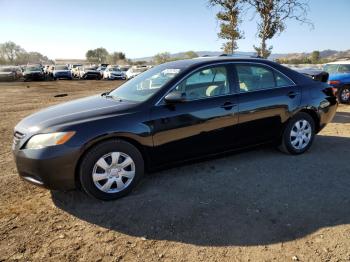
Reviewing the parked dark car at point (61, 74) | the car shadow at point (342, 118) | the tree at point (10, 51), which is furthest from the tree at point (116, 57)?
the car shadow at point (342, 118)

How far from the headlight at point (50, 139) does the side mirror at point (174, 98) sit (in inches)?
47.1

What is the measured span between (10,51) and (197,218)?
123 metres

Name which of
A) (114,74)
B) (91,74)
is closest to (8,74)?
(91,74)

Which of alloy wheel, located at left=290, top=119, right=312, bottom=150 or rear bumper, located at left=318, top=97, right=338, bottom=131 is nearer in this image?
alloy wheel, located at left=290, top=119, right=312, bottom=150

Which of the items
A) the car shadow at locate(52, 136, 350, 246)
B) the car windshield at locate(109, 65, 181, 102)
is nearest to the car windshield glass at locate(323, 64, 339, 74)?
the car shadow at locate(52, 136, 350, 246)

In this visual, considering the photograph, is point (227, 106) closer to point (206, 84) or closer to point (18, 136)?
point (206, 84)

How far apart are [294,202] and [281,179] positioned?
0.68 m

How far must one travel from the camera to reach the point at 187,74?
14.1ft

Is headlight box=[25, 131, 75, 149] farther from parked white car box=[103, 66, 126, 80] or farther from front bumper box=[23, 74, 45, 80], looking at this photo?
parked white car box=[103, 66, 126, 80]

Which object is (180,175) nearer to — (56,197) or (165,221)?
(165,221)

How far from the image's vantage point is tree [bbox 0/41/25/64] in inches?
4268

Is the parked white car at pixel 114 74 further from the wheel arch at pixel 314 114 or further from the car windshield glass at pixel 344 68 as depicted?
the wheel arch at pixel 314 114

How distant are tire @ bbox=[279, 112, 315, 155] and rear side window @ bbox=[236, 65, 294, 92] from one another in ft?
1.99

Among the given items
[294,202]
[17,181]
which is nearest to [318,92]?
[294,202]
